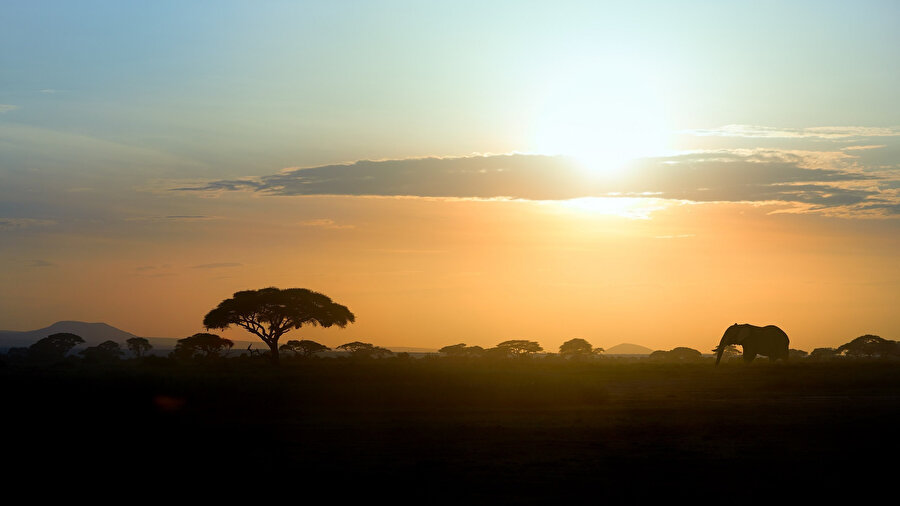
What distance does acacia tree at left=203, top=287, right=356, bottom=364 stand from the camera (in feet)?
226

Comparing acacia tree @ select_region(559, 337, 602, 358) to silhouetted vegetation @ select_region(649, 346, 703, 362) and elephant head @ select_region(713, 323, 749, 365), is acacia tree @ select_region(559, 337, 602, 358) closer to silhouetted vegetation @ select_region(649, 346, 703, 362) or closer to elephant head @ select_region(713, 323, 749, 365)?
silhouetted vegetation @ select_region(649, 346, 703, 362)

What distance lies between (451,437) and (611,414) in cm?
688

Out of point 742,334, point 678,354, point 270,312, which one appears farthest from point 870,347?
point 270,312

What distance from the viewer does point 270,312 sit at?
6925 cm

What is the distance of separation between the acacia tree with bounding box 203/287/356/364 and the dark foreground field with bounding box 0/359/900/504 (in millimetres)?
32460

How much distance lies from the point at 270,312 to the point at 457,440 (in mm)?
50749

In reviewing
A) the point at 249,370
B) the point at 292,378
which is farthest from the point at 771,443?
the point at 249,370

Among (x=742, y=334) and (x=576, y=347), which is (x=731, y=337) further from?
(x=576, y=347)

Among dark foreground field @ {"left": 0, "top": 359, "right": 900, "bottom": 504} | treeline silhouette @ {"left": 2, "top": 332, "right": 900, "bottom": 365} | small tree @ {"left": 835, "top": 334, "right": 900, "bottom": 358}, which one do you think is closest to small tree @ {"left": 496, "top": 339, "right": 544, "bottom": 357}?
treeline silhouette @ {"left": 2, "top": 332, "right": 900, "bottom": 365}

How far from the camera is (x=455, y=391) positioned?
32.8 m

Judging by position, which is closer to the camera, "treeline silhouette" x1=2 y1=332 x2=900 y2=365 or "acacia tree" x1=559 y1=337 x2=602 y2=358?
"treeline silhouette" x1=2 y1=332 x2=900 y2=365

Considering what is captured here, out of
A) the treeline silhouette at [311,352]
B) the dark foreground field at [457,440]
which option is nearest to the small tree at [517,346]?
the treeline silhouette at [311,352]

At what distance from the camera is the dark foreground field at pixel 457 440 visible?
598 inches

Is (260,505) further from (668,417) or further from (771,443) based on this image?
(668,417)
